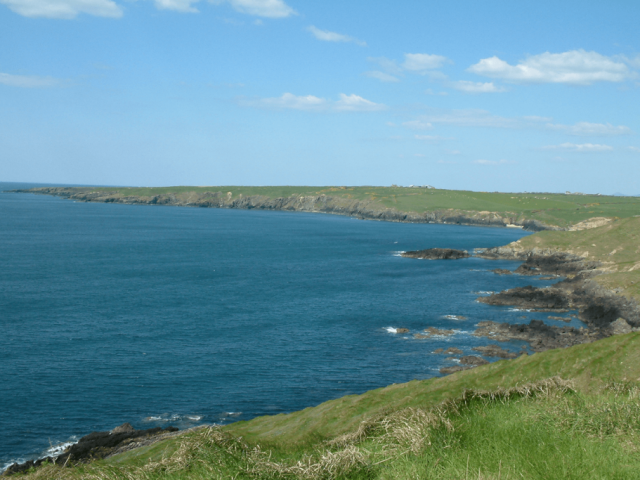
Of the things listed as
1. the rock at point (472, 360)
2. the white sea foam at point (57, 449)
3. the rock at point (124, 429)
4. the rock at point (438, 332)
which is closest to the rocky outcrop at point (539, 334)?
the rock at point (438, 332)

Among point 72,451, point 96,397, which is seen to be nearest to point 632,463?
point 72,451

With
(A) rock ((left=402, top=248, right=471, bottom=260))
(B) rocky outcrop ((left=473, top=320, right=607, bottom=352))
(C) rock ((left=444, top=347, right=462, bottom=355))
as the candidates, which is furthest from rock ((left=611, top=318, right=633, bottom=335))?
(A) rock ((left=402, top=248, right=471, bottom=260))

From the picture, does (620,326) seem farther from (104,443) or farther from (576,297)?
(104,443)

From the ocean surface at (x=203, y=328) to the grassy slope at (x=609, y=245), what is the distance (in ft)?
35.2

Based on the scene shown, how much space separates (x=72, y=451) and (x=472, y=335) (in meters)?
39.1

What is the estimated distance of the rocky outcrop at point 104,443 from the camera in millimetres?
25688

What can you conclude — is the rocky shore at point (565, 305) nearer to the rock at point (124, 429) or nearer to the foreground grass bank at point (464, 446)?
the rock at point (124, 429)

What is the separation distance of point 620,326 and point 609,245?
4467 cm

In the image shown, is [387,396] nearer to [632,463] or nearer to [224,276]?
[632,463]

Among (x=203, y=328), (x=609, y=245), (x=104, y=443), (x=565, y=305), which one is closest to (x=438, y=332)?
(x=565, y=305)

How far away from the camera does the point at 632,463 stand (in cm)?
922

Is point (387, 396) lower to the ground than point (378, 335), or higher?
higher

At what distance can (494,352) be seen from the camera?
46.2 m

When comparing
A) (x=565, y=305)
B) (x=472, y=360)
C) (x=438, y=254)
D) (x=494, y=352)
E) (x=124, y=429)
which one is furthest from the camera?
(x=438, y=254)
